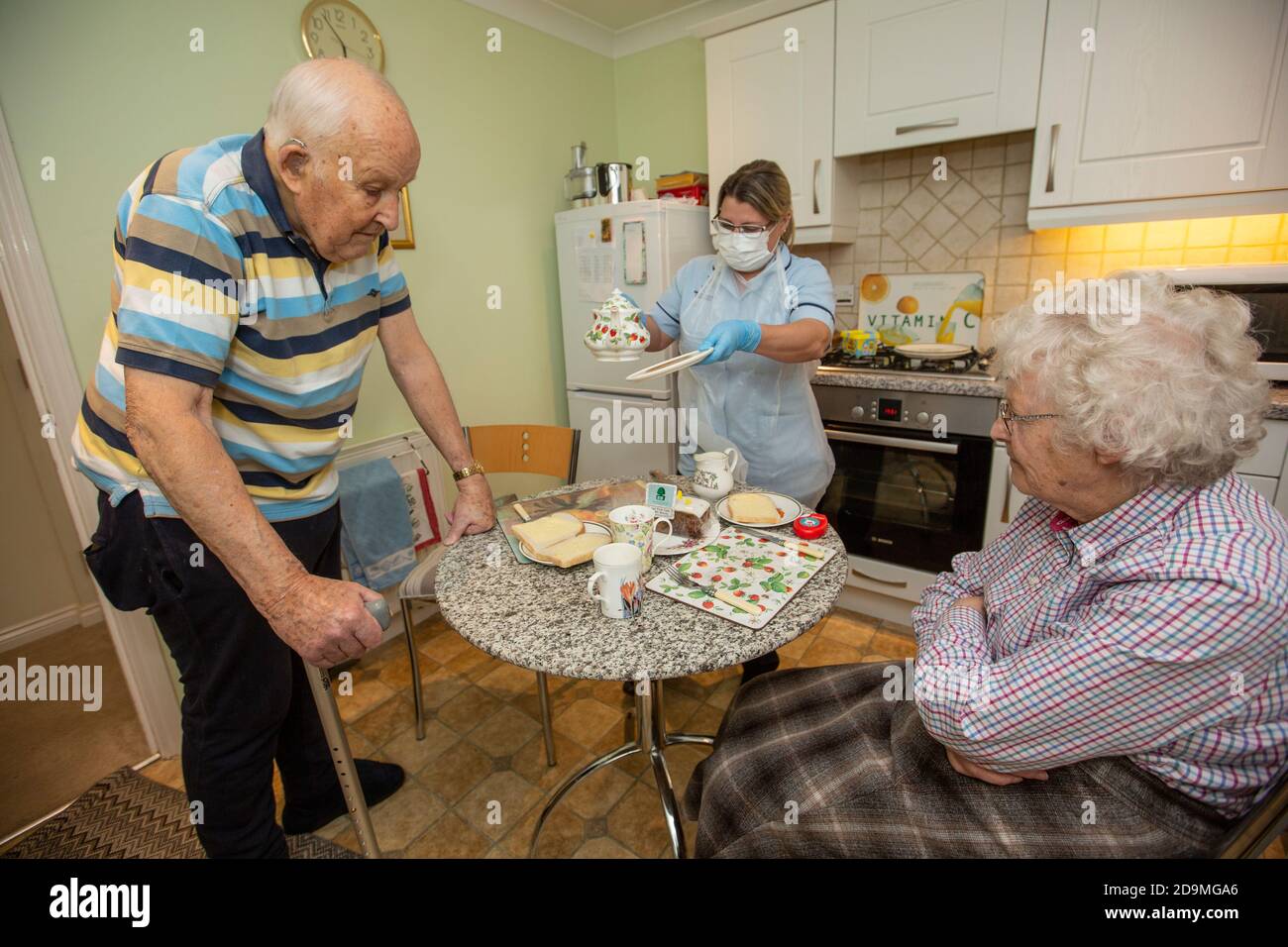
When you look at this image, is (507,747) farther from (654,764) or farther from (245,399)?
(245,399)

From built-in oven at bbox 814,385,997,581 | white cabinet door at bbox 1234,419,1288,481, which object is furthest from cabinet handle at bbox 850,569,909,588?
white cabinet door at bbox 1234,419,1288,481

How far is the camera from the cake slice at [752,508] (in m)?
1.31

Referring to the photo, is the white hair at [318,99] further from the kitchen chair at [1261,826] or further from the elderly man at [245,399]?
the kitchen chair at [1261,826]

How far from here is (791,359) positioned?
1.60m

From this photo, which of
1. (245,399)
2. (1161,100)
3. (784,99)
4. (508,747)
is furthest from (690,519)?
(784,99)

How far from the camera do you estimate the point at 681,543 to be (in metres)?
1.25

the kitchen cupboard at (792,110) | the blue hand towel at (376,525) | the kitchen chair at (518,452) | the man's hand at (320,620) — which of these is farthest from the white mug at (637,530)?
the kitchen cupboard at (792,110)

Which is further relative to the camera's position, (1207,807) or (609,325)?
(609,325)

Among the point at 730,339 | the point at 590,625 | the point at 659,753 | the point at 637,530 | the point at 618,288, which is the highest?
the point at 618,288

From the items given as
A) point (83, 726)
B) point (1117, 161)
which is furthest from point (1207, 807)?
point (83, 726)

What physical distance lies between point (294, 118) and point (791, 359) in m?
1.16

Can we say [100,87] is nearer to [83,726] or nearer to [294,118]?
[294,118]

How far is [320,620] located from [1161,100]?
252 cm

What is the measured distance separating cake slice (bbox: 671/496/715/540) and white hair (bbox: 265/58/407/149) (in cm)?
86
